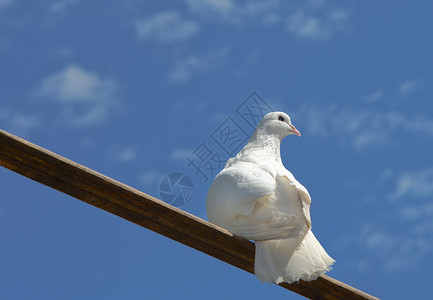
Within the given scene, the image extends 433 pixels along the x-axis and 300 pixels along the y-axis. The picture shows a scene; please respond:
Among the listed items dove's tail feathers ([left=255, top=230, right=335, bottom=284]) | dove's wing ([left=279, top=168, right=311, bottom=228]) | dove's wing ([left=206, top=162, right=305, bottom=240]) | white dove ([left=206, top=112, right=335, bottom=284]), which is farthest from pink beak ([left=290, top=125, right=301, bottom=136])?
dove's tail feathers ([left=255, top=230, right=335, bottom=284])

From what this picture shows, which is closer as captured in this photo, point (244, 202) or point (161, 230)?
point (161, 230)

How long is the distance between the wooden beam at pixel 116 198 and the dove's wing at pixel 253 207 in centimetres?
29

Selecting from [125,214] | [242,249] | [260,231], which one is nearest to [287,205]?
[260,231]

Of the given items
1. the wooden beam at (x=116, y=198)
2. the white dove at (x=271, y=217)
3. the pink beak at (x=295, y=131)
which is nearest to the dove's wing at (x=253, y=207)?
the white dove at (x=271, y=217)

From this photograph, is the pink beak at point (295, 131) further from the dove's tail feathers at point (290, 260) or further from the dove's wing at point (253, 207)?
the dove's tail feathers at point (290, 260)

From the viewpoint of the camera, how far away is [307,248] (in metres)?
4.00

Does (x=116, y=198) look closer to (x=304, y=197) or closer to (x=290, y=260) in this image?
(x=290, y=260)

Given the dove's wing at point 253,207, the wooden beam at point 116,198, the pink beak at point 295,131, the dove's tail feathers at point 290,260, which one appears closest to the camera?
the wooden beam at point 116,198

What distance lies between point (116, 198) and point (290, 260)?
1.30 metres

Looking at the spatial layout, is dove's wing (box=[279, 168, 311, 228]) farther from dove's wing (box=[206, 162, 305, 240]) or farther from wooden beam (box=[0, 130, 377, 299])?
wooden beam (box=[0, 130, 377, 299])

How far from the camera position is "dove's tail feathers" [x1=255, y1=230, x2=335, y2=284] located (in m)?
3.71

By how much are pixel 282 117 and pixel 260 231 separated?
1.61 metres

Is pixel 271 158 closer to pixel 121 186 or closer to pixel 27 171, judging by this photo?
pixel 121 186

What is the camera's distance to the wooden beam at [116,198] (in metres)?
3.02
